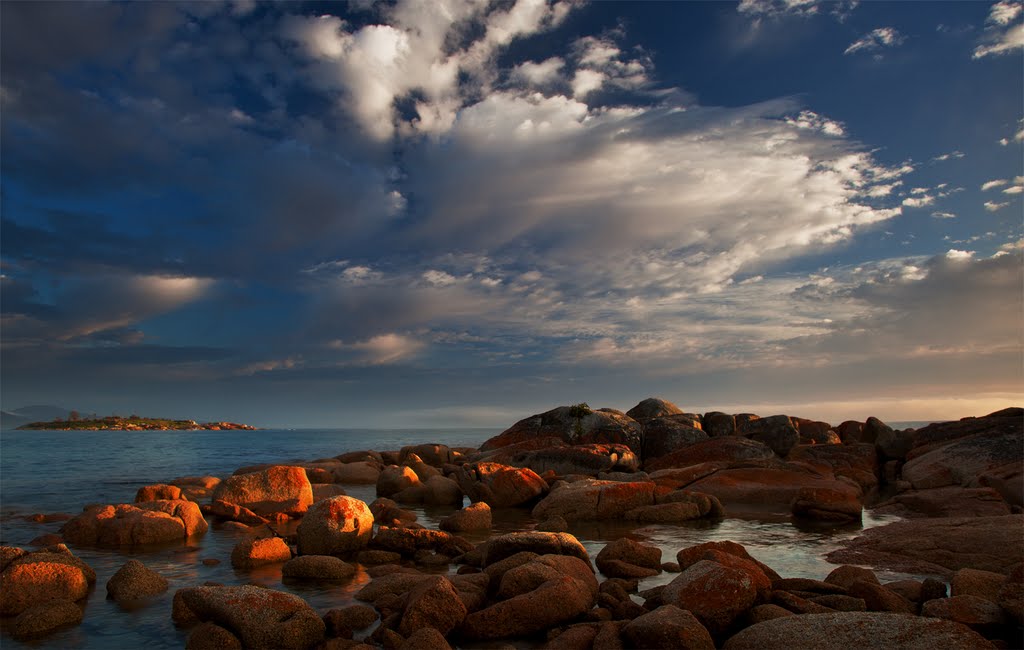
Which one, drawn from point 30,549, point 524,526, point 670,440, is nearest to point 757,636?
point 524,526

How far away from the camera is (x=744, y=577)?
877cm

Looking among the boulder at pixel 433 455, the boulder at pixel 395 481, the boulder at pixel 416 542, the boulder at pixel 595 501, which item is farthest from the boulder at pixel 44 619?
the boulder at pixel 433 455

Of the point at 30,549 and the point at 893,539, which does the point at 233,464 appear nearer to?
the point at 30,549

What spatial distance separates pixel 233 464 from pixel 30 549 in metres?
37.8

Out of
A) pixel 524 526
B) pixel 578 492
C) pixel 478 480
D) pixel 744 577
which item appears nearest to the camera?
pixel 744 577

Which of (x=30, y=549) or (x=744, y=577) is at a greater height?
(x=744, y=577)

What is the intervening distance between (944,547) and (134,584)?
1598cm

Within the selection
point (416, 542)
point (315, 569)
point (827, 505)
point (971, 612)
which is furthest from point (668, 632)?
point (827, 505)

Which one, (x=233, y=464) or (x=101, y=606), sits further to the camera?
(x=233, y=464)

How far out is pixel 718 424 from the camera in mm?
40406

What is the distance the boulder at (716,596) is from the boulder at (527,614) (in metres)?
1.40

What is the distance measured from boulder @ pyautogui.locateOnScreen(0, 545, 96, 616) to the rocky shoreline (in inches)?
1.1

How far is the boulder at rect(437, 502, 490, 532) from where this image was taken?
57.6ft

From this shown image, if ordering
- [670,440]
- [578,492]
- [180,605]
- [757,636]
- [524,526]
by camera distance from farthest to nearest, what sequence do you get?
[670,440]
[578,492]
[524,526]
[180,605]
[757,636]
